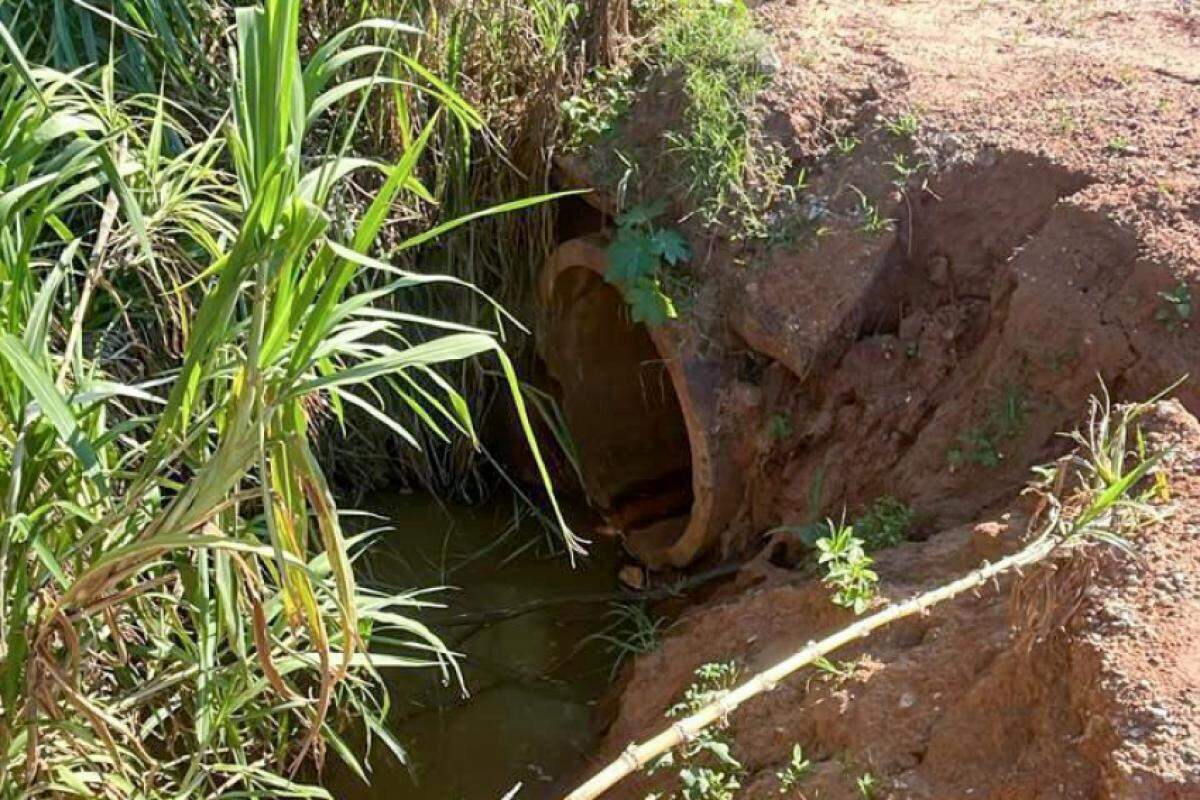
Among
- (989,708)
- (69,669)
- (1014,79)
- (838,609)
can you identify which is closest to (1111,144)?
(1014,79)

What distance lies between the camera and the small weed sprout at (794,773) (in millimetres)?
2563

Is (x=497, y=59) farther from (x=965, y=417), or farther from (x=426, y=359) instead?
(x=426, y=359)

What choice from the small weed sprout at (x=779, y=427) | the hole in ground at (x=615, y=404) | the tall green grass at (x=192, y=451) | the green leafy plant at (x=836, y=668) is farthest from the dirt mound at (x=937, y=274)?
the tall green grass at (x=192, y=451)

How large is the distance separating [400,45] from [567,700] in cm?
170

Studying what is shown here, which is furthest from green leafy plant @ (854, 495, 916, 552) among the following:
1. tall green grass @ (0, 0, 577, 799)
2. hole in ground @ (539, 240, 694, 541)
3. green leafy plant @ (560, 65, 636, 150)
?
green leafy plant @ (560, 65, 636, 150)

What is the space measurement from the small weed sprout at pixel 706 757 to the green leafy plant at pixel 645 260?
99cm

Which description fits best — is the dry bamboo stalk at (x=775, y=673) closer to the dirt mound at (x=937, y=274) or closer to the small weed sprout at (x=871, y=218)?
the dirt mound at (x=937, y=274)

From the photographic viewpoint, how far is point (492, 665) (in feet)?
12.9

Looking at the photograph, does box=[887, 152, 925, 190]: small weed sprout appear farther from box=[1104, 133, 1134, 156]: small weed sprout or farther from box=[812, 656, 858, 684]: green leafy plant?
box=[812, 656, 858, 684]: green leafy plant

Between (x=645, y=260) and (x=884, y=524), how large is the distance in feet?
3.04

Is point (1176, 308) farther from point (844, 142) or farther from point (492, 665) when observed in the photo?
point (492, 665)

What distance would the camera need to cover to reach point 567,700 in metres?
3.84

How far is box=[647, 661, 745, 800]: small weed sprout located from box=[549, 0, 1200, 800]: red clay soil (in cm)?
5

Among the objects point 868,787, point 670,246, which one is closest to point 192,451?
point 868,787
